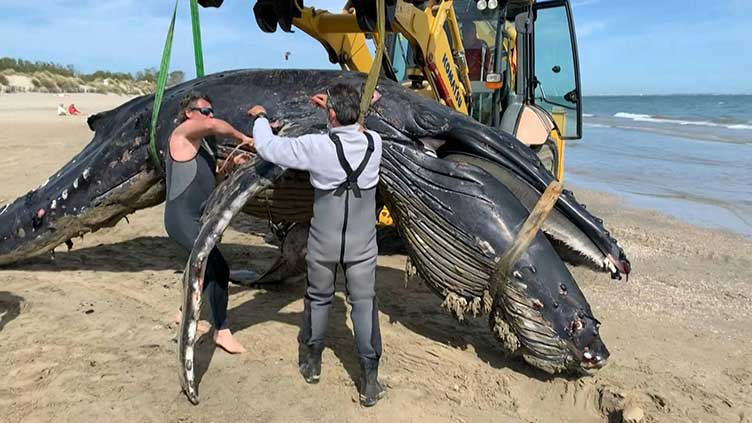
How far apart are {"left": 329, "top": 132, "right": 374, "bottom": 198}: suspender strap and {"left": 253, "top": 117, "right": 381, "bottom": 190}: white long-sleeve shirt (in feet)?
0.06

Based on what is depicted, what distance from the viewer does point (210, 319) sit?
530 centimetres

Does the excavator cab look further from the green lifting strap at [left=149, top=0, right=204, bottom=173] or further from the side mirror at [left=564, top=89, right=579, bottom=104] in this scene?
the green lifting strap at [left=149, top=0, right=204, bottom=173]

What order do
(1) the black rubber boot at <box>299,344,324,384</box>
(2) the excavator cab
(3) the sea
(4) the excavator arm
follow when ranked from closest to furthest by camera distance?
(1) the black rubber boot at <box>299,344,324,384</box> < (4) the excavator arm < (2) the excavator cab < (3) the sea

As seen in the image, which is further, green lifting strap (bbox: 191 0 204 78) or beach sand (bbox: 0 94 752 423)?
green lifting strap (bbox: 191 0 204 78)

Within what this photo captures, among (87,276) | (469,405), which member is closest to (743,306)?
(469,405)

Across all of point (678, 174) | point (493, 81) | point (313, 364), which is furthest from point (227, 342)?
point (678, 174)

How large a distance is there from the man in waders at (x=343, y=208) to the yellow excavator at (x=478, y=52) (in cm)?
211

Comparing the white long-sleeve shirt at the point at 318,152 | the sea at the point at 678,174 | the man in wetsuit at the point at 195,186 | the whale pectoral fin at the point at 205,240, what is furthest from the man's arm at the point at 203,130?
the sea at the point at 678,174

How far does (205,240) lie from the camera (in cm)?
396

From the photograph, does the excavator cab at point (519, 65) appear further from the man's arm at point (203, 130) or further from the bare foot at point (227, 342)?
the bare foot at point (227, 342)

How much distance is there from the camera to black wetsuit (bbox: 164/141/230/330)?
450 centimetres

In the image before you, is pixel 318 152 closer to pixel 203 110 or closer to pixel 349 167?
pixel 349 167

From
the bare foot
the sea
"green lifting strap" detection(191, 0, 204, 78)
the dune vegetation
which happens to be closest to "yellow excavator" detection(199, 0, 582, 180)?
"green lifting strap" detection(191, 0, 204, 78)

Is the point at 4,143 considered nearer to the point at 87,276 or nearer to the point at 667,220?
the point at 87,276
